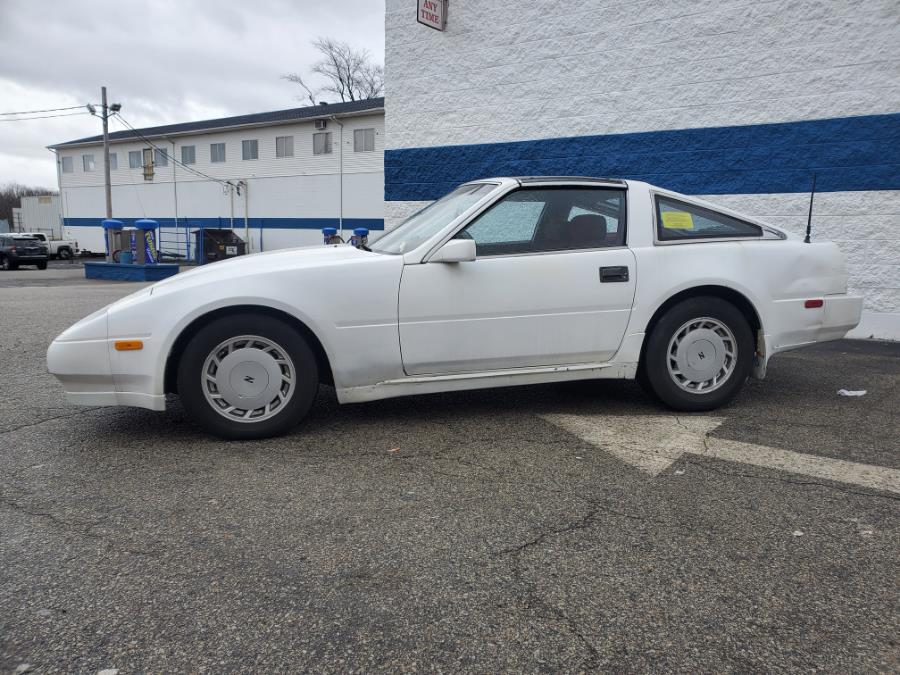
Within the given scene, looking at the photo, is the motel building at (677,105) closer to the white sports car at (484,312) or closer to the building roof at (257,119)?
the white sports car at (484,312)

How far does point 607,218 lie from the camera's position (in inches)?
167

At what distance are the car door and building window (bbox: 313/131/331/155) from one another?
2866 cm

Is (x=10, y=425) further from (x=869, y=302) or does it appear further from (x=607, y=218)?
(x=869, y=302)

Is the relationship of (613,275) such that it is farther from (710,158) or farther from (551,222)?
(710,158)

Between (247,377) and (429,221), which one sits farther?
(429,221)

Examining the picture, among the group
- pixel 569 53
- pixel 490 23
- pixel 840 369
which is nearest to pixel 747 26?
pixel 569 53

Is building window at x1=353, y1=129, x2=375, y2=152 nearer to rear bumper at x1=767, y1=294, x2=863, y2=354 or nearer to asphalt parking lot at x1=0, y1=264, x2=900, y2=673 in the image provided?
asphalt parking lot at x1=0, y1=264, x2=900, y2=673

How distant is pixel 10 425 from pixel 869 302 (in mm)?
8704

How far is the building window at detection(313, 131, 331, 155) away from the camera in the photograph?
102 ft

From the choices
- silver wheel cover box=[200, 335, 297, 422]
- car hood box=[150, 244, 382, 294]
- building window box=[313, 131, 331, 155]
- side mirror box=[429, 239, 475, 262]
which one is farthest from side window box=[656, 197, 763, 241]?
building window box=[313, 131, 331, 155]

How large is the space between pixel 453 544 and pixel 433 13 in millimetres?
9239

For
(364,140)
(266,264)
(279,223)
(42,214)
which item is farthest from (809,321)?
(42,214)

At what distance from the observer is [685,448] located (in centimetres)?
362

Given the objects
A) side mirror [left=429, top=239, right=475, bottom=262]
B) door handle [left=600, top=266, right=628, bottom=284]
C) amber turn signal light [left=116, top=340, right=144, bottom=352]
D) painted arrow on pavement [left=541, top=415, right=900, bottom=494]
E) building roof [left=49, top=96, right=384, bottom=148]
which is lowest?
painted arrow on pavement [left=541, top=415, right=900, bottom=494]
